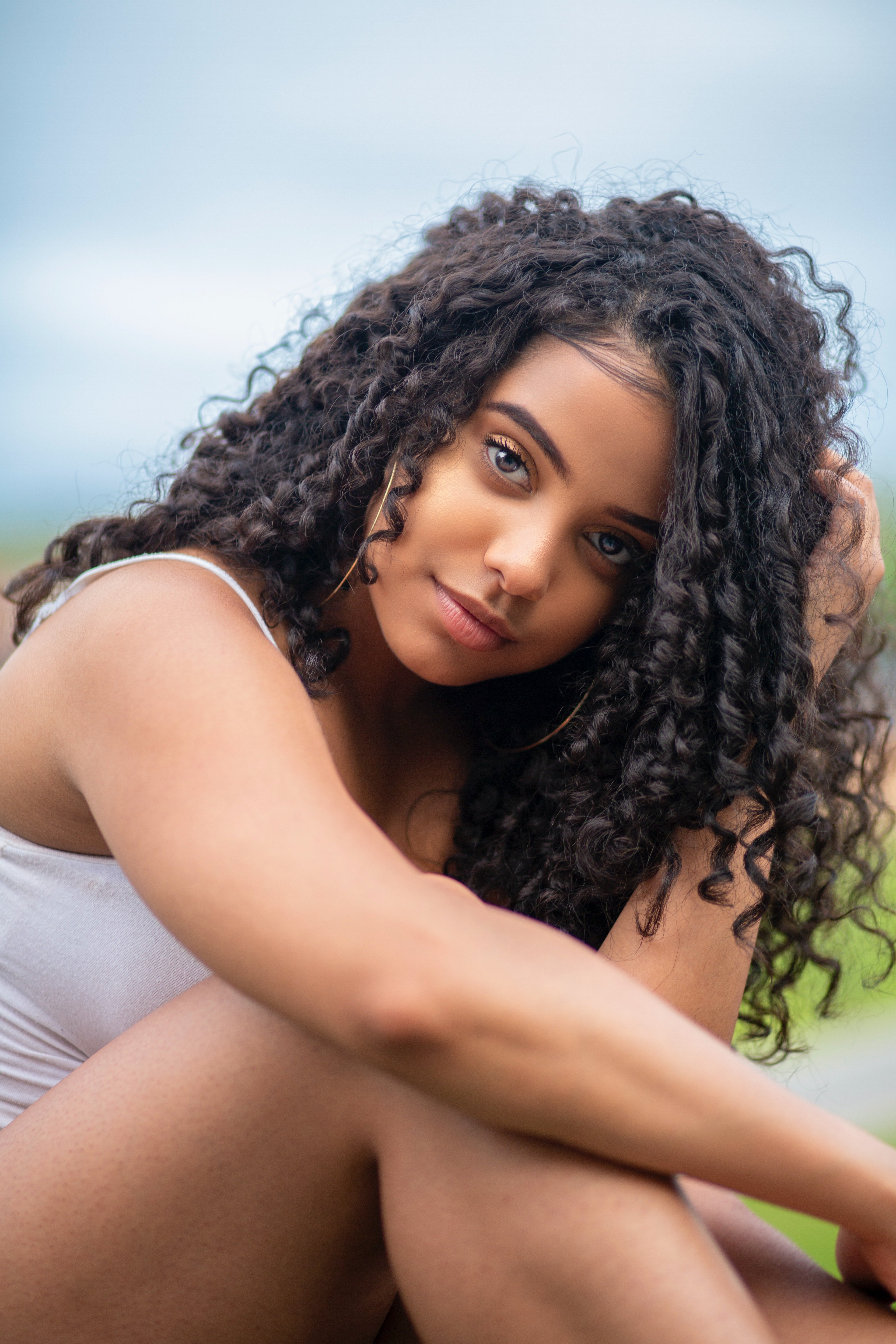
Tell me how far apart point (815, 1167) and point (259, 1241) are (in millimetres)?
455

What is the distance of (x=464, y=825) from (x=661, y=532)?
529 mm

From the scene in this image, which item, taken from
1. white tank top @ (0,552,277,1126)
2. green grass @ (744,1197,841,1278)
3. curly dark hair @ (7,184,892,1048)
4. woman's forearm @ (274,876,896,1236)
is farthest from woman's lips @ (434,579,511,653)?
green grass @ (744,1197,841,1278)

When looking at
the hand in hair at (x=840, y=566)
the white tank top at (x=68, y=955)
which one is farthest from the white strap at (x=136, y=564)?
the hand in hair at (x=840, y=566)

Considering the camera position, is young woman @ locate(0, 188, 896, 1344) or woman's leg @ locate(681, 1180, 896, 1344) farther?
woman's leg @ locate(681, 1180, 896, 1344)

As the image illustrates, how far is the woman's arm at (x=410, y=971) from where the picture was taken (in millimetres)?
784

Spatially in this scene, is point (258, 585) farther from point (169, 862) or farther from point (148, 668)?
point (169, 862)

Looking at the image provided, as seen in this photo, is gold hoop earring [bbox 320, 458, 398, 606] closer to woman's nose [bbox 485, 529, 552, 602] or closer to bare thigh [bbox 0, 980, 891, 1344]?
woman's nose [bbox 485, 529, 552, 602]

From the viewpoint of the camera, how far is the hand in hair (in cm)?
141

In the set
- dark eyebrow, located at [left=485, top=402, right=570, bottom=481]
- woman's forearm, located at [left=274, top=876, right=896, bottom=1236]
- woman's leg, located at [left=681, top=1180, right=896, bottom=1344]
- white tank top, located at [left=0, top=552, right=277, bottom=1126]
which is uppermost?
dark eyebrow, located at [left=485, top=402, right=570, bottom=481]

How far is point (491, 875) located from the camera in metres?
1.53

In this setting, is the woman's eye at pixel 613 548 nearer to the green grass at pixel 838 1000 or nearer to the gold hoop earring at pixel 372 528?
the gold hoop earring at pixel 372 528

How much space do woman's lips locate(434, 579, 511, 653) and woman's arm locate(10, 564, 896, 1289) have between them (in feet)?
1.17

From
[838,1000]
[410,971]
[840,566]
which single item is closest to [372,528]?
[840,566]

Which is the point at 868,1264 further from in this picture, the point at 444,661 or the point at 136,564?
the point at 136,564
